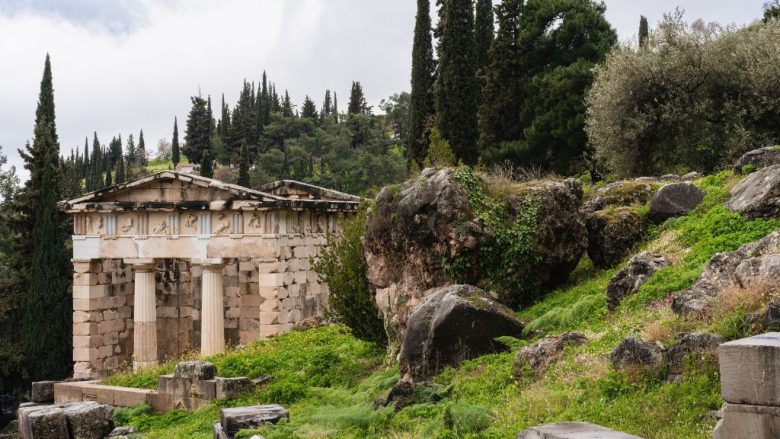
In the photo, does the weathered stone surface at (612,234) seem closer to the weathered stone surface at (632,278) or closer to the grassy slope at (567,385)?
the grassy slope at (567,385)

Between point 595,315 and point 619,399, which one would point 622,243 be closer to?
point 595,315

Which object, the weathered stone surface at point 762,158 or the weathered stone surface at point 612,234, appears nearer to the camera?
the weathered stone surface at point 612,234

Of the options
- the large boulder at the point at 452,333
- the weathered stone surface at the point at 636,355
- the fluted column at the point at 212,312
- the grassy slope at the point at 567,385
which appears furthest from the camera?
the fluted column at the point at 212,312

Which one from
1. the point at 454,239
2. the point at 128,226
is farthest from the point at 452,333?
the point at 128,226

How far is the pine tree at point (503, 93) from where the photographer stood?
133 ft

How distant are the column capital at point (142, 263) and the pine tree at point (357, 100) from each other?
6873 cm

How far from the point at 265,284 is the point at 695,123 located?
14670 mm

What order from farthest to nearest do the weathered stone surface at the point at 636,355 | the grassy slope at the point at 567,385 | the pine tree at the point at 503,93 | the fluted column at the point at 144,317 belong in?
the pine tree at the point at 503,93
the fluted column at the point at 144,317
the weathered stone surface at the point at 636,355
the grassy slope at the point at 567,385

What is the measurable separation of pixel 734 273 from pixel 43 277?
31085 mm

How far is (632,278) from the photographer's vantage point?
1348 centimetres

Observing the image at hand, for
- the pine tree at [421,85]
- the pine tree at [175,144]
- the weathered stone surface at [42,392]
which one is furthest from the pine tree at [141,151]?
the weathered stone surface at [42,392]

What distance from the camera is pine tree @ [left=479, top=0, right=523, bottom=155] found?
40.5 metres

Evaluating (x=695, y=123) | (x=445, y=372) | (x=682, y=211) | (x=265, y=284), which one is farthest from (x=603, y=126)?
(x=445, y=372)

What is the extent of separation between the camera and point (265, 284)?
85.5 feet
